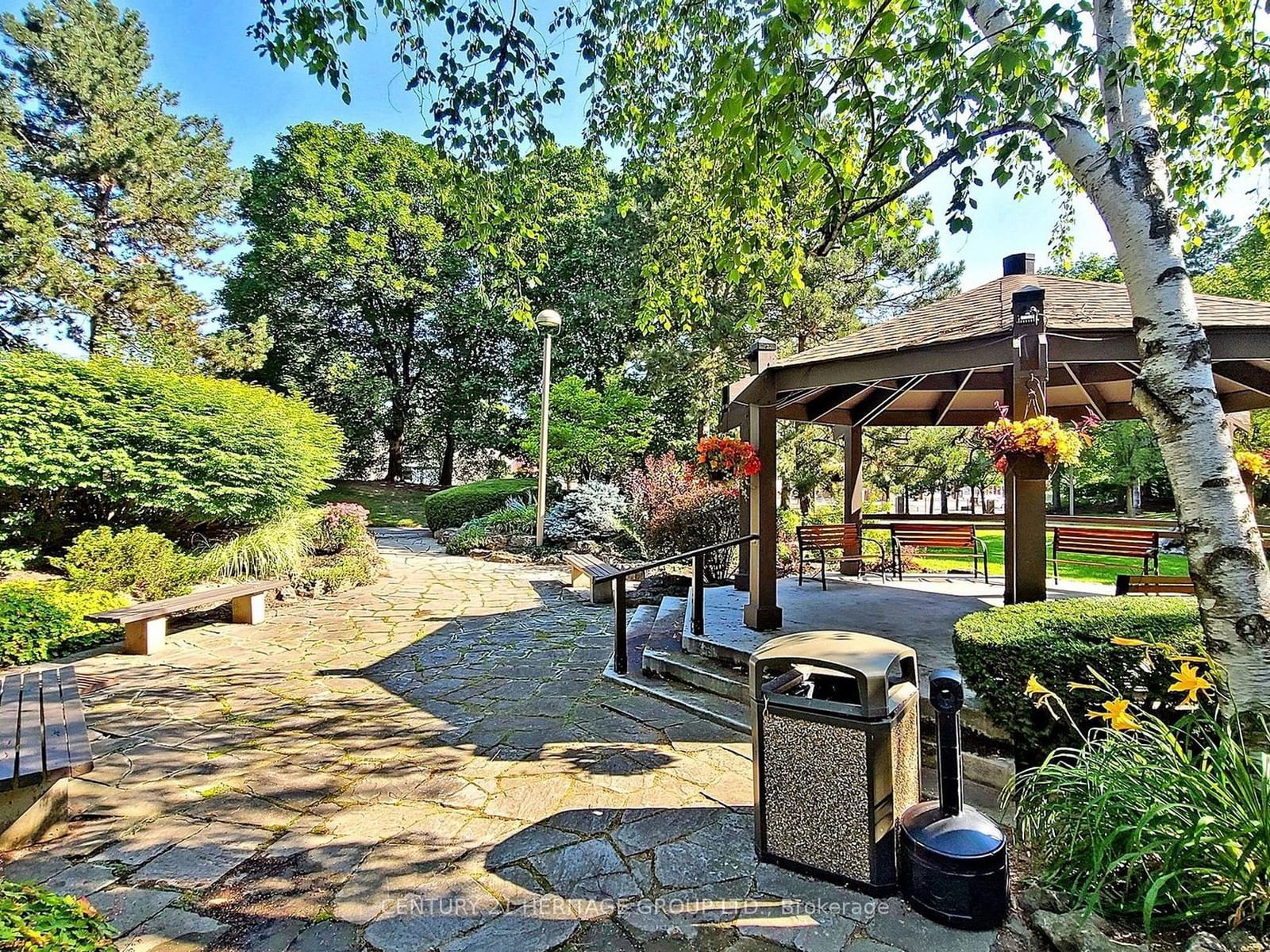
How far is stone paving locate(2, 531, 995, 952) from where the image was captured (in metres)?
2.14

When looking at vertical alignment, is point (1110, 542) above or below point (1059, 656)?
above

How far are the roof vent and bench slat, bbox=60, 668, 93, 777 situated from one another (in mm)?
6864

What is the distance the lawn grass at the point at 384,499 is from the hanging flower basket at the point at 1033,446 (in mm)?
16302

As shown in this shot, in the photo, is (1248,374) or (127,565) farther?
(127,565)

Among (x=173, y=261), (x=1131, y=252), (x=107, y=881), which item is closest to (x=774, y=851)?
(x=107, y=881)

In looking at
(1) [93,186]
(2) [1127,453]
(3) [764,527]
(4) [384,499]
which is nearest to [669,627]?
(3) [764,527]

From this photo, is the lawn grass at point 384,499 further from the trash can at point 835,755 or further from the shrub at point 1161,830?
the shrub at point 1161,830

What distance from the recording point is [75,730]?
3.04 m

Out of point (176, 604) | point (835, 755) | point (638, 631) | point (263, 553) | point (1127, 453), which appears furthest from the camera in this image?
point (1127, 453)

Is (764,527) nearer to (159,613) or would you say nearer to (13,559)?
(159,613)

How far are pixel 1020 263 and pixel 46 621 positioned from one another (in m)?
9.13

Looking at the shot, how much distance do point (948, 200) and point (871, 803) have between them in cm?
310

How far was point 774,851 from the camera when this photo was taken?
2475 mm

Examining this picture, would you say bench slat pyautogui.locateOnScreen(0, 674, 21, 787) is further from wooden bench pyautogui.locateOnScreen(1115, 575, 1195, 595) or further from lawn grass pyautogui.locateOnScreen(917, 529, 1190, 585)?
lawn grass pyautogui.locateOnScreen(917, 529, 1190, 585)
